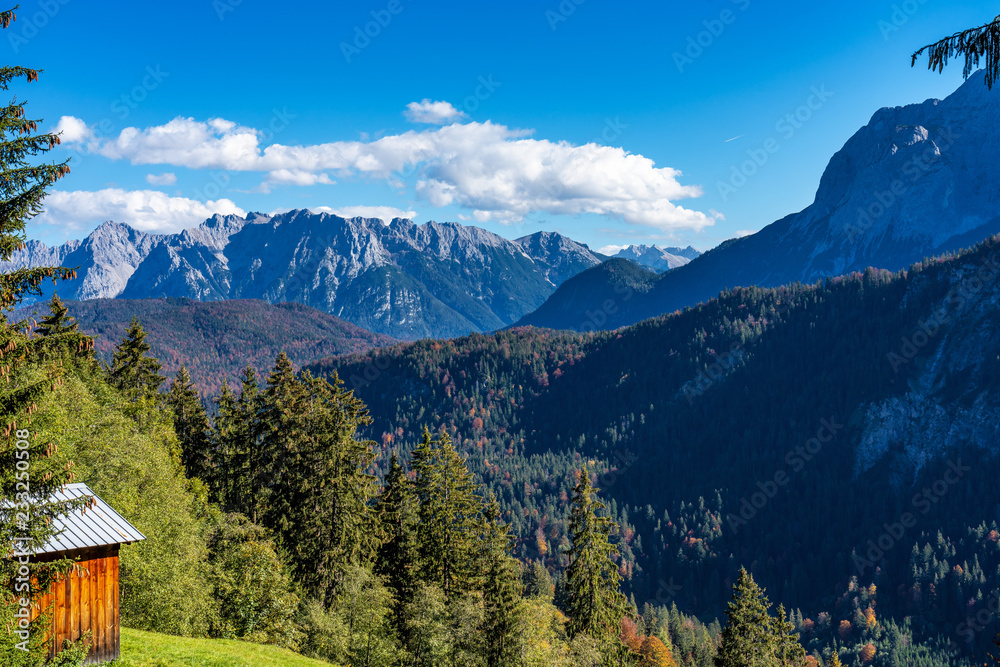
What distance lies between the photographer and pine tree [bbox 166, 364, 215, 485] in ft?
163

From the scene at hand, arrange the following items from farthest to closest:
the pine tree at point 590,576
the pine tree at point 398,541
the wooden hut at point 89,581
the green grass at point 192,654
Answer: the pine tree at point 590,576 < the pine tree at point 398,541 < the green grass at point 192,654 < the wooden hut at point 89,581

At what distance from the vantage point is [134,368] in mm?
49156

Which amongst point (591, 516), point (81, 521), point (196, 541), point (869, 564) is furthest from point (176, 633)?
point (869, 564)

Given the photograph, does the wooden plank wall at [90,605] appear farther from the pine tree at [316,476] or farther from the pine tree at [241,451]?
the pine tree at [241,451]

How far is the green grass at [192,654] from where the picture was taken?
19.5 m

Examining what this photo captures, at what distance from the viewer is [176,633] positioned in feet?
91.8

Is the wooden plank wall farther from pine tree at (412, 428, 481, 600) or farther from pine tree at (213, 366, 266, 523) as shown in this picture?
pine tree at (213, 366, 266, 523)

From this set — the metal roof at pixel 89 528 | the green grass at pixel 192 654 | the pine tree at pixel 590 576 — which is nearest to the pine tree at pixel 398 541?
the pine tree at pixel 590 576

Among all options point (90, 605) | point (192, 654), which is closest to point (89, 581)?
point (90, 605)

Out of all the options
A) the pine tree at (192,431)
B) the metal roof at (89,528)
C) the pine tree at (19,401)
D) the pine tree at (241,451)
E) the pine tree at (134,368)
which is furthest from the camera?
the pine tree at (192,431)

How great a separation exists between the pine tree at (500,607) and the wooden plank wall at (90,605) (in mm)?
20223

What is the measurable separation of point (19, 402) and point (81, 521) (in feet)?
26.0

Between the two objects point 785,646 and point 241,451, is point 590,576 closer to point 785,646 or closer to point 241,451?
point 785,646

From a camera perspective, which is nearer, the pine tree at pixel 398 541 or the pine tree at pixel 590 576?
the pine tree at pixel 398 541
